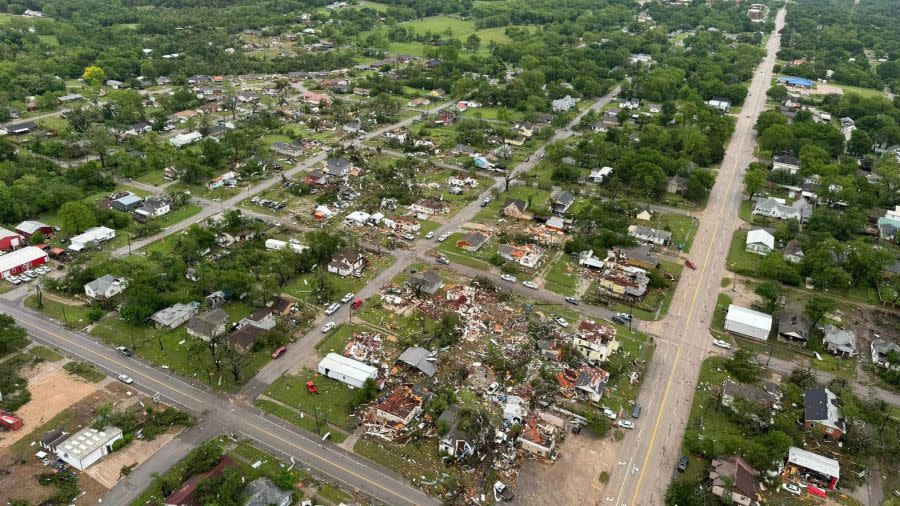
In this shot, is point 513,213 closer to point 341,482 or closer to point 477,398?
point 477,398

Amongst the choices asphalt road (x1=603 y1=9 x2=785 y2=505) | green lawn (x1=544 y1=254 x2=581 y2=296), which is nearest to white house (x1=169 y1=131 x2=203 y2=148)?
green lawn (x1=544 y1=254 x2=581 y2=296)

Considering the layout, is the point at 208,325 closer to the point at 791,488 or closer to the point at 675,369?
the point at 675,369

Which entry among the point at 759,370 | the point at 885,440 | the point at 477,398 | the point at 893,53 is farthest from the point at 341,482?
the point at 893,53

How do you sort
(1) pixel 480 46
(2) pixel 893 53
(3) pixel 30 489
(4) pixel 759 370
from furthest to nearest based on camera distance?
(1) pixel 480 46 < (2) pixel 893 53 < (4) pixel 759 370 < (3) pixel 30 489

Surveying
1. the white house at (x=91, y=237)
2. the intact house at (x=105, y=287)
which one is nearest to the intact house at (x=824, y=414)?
the intact house at (x=105, y=287)

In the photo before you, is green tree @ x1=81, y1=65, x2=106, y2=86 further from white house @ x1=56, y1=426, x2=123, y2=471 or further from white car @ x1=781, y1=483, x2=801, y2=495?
white car @ x1=781, y1=483, x2=801, y2=495

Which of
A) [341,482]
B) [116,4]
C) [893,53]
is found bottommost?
[893,53]

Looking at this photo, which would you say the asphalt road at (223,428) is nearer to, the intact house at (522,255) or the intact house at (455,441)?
the intact house at (455,441)
